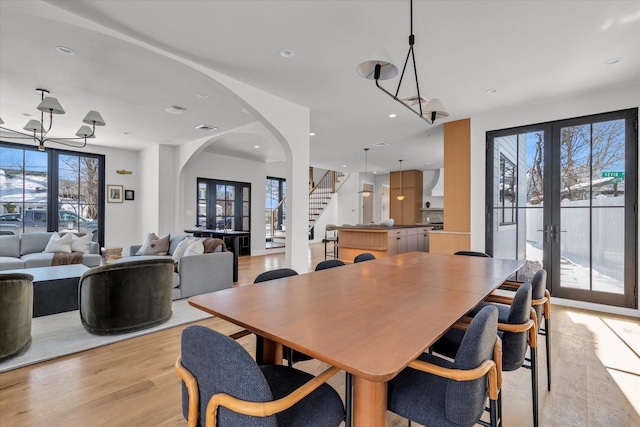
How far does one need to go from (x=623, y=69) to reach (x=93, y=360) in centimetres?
584

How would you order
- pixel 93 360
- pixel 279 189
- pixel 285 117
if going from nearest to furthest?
pixel 93 360 → pixel 285 117 → pixel 279 189

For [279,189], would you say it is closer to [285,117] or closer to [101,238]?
[101,238]

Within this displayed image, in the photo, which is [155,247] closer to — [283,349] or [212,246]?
[212,246]

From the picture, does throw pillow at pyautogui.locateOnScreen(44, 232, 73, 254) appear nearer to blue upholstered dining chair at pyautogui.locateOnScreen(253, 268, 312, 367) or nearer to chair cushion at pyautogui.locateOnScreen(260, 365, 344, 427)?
blue upholstered dining chair at pyautogui.locateOnScreen(253, 268, 312, 367)

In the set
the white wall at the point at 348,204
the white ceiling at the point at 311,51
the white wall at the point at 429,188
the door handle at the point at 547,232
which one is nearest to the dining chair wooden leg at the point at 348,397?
the white ceiling at the point at 311,51

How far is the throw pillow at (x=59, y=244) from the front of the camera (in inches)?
211

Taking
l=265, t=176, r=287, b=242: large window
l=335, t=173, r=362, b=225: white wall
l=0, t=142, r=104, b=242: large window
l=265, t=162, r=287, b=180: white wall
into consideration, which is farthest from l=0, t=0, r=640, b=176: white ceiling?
l=335, t=173, r=362, b=225: white wall

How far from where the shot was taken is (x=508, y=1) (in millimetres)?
2256

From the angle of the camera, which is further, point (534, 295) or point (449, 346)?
point (534, 295)

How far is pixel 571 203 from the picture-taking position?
415 cm

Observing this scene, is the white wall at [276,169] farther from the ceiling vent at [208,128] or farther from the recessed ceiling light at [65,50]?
the recessed ceiling light at [65,50]

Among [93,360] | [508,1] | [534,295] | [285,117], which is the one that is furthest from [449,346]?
[285,117]

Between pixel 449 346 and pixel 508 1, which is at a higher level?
pixel 508 1

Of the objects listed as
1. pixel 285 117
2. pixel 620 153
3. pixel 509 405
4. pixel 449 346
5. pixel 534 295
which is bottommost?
pixel 509 405
